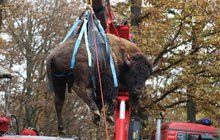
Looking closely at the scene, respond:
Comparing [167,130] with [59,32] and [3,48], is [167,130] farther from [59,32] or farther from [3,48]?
[3,48]

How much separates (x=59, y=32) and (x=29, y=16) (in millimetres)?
2168

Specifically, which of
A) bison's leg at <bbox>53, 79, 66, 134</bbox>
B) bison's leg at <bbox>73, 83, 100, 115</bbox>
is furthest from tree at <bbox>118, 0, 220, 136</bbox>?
bison's leg at <bbox>73, 83, 100, 115</bbox>

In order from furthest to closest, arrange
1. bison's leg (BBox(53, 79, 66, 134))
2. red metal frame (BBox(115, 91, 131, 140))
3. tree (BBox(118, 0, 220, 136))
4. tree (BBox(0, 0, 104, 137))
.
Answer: tree (BBox(0, 0, 104, 137)) < tree (BBox(118, 0, 220, 136)) < red metal frame (BBox(115, 91, 131, 140)) < bison's leg (BBox(53, 79, 66, 134))

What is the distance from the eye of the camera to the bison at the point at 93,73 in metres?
6.89

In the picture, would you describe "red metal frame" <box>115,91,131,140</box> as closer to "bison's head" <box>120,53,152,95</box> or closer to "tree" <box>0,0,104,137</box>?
"bison's head" <box>120,53,152,95</box>

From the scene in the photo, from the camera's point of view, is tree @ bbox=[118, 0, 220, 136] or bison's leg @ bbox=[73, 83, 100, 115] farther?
tree @ bbox=[118, 0, 220, 136]

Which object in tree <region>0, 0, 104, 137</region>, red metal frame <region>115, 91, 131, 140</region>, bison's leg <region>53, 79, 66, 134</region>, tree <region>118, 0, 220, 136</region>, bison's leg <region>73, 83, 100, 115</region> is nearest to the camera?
bison's leg <region>73, 83, 100, 115</region>

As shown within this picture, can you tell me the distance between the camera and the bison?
6.89 m

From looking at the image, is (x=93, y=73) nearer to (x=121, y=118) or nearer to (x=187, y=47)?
(x=121, y=118)

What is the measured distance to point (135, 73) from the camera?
309 inches

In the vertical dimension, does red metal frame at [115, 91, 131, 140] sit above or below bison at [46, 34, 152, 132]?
below

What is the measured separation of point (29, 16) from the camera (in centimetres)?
3058

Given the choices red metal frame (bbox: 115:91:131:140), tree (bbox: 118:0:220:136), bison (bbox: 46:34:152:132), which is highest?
tree (bbox: 118:0:220:136)

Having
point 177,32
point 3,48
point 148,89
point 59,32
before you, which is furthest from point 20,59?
point 177,32
